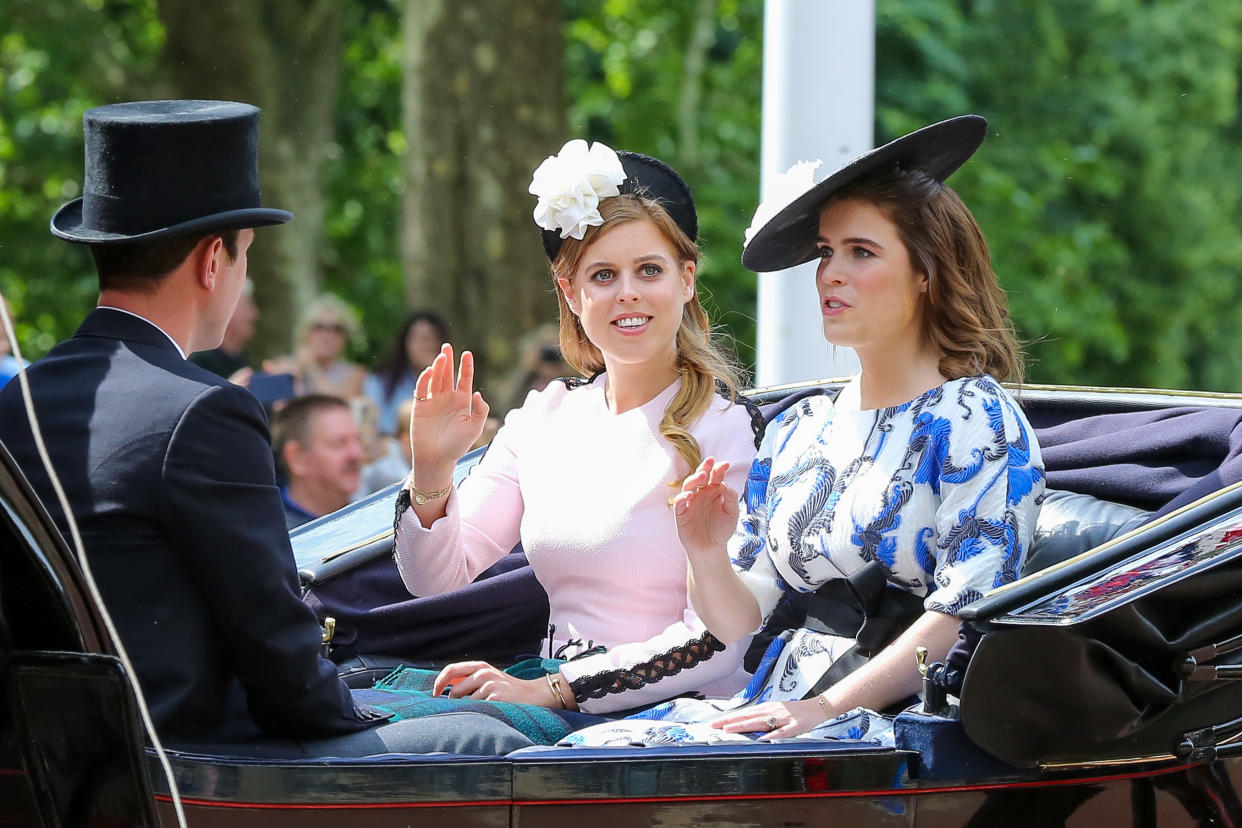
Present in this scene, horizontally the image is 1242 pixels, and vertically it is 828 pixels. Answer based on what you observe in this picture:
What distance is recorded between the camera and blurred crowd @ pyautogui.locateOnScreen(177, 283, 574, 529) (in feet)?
16.8

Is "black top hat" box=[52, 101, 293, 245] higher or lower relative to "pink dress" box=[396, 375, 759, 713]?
→ higher

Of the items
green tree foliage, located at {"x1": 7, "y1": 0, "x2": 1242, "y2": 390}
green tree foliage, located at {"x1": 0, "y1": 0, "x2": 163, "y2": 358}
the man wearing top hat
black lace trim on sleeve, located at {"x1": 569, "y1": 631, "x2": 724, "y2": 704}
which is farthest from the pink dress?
green tree foliage, located at {"x1": 0, "y1": 0, "x2": 163, "y2": 358}

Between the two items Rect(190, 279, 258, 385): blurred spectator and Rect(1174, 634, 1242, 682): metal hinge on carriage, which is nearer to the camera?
Rect(1174, 634, 1242, 682): metal hinge on carriage

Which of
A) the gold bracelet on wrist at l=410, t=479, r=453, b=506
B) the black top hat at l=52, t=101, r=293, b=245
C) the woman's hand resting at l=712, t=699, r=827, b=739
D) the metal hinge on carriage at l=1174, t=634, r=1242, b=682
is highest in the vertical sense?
the black top hat at l=52, t=101, r=293, b=245

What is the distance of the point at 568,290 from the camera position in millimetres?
2922

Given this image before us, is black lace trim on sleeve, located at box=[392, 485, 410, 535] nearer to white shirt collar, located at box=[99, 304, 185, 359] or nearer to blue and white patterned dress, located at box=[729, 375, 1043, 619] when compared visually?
blue and white patterned dress, located at box=[729, 375, 1043, 619]

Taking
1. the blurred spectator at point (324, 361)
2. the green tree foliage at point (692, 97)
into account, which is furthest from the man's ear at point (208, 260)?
the green tree foliage at point (692, 97)

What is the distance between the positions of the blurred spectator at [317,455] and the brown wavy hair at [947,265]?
2.92 meters

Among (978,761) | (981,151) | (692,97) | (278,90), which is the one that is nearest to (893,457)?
(978,761)

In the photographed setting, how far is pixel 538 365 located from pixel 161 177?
199 inches

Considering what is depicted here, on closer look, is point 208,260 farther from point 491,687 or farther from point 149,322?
point 491,687

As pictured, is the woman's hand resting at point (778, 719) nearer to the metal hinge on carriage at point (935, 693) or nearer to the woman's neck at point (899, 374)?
the metal hinge on carriage at point (935, 693)

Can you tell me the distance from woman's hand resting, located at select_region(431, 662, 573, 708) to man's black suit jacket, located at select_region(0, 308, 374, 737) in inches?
19.9

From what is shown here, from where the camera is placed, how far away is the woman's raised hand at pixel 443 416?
2.79 meters
